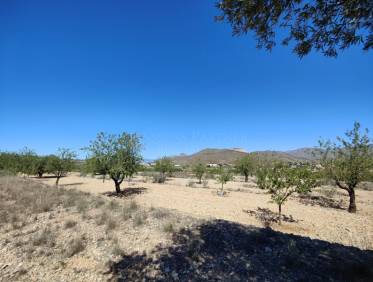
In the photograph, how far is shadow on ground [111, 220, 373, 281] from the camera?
4925 mm

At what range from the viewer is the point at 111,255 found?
20.1 feet

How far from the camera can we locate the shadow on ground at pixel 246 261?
4925 millimetres

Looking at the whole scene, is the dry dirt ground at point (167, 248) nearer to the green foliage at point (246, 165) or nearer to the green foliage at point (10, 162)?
the green foliage at point (246, 165)

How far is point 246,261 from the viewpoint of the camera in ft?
18.2

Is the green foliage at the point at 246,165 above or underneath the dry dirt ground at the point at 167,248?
above

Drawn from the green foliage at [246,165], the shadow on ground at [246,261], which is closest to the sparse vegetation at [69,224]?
the shadow on ground at [246,261]

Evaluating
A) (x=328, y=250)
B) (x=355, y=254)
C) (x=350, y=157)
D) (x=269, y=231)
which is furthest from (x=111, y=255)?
(x=350, y=157)

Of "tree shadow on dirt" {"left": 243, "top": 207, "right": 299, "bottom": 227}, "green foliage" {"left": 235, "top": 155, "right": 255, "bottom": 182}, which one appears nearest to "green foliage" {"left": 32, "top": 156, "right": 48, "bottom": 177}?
"green foliage" {"left": 235, "top": 155, "right": 255, "bottom": 182}

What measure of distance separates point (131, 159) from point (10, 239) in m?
11.5

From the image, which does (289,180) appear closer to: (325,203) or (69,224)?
(325,203)

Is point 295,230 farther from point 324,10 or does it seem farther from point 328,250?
point 324,10

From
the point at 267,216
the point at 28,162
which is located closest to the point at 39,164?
the point at 28,162

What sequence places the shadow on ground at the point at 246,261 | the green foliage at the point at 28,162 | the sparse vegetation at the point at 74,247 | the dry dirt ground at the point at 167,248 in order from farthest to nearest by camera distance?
the green foliage at the point at 28,162
the sparse vegetation at the point at 74,247
the dry dirt ground at the point at 167,248
the shadow on ground at the point at 246,261

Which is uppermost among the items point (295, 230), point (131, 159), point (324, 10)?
point (324, 10)
